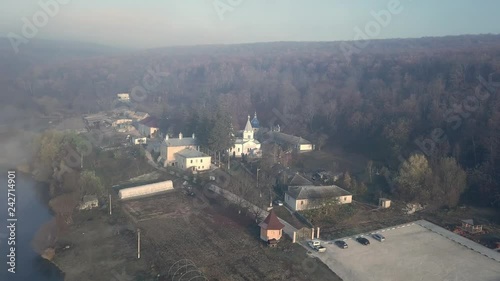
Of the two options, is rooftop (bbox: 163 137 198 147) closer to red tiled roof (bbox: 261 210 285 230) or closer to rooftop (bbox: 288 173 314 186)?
rooftop (bbox: 288 173 314 186)

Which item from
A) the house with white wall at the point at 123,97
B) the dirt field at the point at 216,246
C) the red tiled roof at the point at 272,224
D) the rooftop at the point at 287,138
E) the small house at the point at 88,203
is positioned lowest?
the dirt field at the point at 216,246

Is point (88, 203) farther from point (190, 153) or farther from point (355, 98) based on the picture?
point (355, 98)

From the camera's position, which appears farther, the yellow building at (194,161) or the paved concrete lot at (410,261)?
the yellow building at (194,161)

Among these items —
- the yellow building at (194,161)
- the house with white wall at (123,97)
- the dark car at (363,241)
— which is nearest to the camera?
the dark car at (363,241)

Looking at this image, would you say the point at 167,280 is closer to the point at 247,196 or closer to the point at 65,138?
the point at 247,196

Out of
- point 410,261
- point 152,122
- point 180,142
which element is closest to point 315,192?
point 410,261

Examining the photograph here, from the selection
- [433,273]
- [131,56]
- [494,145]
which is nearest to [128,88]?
[131,56]

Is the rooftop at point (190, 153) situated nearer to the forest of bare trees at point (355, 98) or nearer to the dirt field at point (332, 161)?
the forest of bare trees at point (355, 98)

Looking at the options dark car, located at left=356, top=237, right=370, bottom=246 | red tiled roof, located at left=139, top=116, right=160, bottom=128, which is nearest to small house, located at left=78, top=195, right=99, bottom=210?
dark car, located at left=356, top=237, right=370, bottom=246

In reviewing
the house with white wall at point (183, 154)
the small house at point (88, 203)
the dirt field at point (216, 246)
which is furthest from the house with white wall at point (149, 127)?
the dirt field at point (216, 246)
